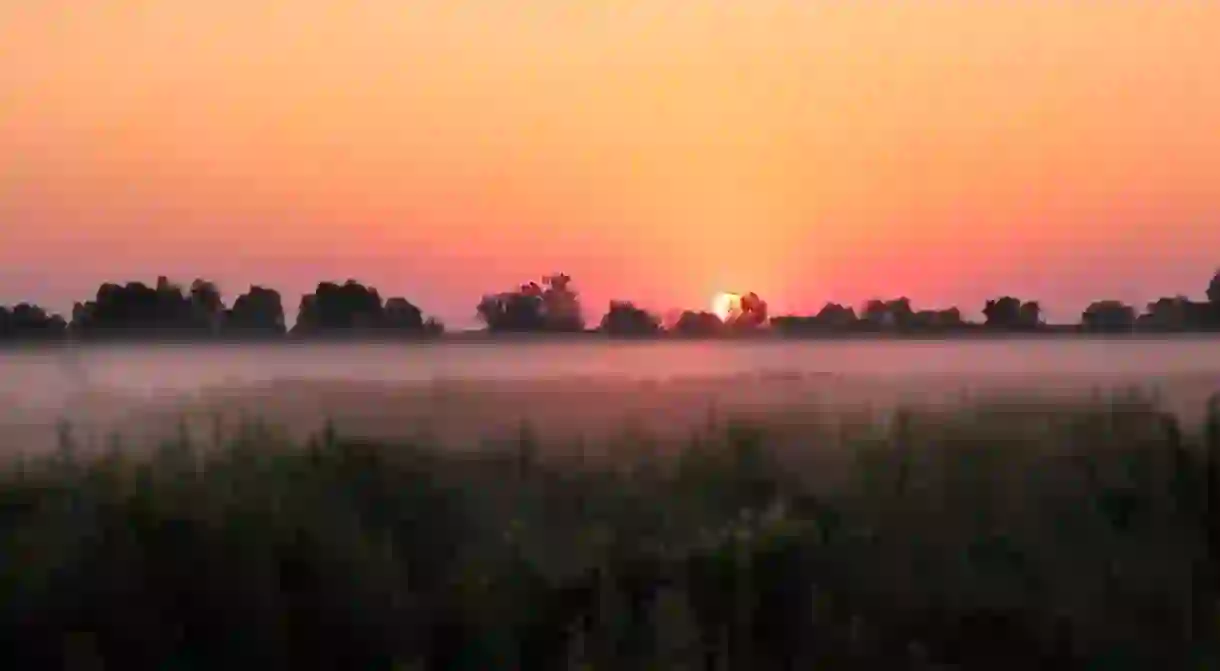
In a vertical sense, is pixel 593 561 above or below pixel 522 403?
below

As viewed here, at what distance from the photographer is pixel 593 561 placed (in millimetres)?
7445

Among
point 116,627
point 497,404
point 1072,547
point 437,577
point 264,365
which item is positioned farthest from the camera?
point 264,365

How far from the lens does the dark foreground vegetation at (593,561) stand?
6613 mm

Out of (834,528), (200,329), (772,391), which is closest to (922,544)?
(834,528)

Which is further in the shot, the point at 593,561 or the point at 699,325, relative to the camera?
the point at 699,325

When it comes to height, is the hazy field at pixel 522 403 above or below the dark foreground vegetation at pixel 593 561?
above

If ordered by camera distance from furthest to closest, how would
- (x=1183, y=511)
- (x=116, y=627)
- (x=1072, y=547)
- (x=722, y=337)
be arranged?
(x=722, y=337) → (x=1183, y=511) → (x=1072, y=547) → (x=116, y=627)

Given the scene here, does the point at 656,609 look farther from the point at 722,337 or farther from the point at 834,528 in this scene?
the point at 722,337

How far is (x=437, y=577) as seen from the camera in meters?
7.21

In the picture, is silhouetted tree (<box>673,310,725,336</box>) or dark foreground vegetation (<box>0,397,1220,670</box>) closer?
dark foreground vegetation (<box>0,397,1220,670</box>)

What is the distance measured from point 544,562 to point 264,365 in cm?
621

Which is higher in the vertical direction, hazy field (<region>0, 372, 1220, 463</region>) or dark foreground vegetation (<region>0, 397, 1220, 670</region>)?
hazy field (<region>0, 372, 1220, 463</region>)

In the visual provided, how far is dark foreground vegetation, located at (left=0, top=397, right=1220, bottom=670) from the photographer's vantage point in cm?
661

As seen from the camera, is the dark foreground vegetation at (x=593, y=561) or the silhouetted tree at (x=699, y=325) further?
the silhouetted tree at (x=699, y=325)
